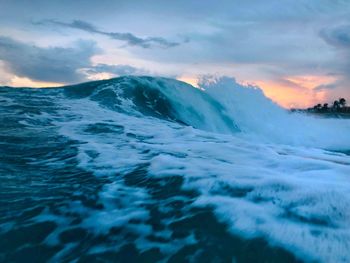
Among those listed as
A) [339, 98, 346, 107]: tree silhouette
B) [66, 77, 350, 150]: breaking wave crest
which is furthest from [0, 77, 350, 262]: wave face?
[339, 98, 346, 107]: tree silhouette

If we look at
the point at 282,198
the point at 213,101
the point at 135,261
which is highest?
the point at 213,101

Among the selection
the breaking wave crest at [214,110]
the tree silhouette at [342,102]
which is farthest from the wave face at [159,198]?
the tree silhouette at [342,102]

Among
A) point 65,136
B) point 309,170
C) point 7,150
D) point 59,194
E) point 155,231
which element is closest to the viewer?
point 155,231

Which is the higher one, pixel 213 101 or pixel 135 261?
pixel 213 101

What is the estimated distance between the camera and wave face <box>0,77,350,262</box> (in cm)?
253

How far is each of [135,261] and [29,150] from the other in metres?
3.55

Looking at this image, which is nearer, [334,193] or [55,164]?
A: [334,193]

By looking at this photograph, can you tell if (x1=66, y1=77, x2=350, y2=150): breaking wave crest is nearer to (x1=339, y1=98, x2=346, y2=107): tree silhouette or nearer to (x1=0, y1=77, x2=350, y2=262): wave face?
(x1=0, y1=77, x2=350, y2=262): wave face

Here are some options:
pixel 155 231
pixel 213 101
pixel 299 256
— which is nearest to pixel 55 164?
pixel 155 231

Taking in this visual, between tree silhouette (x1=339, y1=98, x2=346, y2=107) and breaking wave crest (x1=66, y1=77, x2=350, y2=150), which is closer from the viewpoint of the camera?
breaking wave crest (x1=66, y1=77, x2=350, y2=150)

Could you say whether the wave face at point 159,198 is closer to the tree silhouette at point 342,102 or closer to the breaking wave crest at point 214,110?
the breaking wave crest at point 214,110

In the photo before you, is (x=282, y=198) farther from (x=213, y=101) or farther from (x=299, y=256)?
(x=213, y=101)

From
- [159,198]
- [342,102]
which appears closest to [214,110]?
[159,198]

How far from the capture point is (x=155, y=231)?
2816 mm
